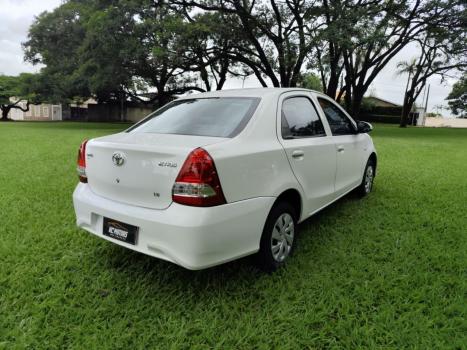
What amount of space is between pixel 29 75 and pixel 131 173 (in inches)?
1117

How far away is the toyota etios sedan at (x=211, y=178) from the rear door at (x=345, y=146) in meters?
0.34

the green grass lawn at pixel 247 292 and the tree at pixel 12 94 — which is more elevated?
the tree at pixel 12 94

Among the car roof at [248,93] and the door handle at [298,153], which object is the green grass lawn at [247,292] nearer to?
the door handle at [298,153]

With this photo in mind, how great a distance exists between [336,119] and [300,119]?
93 centimetres

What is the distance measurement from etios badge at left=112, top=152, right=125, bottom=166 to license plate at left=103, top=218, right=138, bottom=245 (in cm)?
41

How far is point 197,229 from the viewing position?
2.03 metres

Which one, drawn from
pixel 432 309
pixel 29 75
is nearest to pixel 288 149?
pixel 432 309

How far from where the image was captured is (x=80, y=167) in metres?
2.79

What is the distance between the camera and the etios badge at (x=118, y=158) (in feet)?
7.69

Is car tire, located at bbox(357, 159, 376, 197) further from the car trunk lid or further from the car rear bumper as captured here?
A: the car trunk lid

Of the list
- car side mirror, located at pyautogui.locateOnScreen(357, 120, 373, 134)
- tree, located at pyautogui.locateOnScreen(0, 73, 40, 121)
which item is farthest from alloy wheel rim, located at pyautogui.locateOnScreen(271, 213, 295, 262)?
tree, located at pyautogui.locateOnScreen(0, 73, 40, 121)

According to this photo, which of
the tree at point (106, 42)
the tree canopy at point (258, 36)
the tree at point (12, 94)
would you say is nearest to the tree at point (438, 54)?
the tree canopy at point (258, 36)

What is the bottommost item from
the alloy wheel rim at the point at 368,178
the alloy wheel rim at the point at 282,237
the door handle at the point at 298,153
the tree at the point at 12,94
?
the alloy wheel rim at the point at 282,237

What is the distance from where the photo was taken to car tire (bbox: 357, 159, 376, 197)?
462 centimetres
